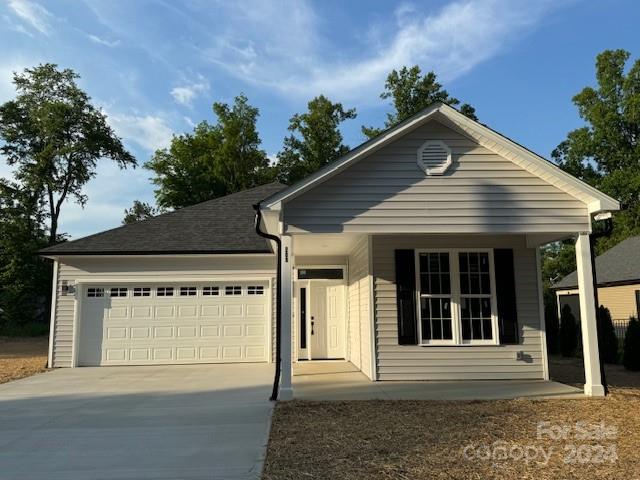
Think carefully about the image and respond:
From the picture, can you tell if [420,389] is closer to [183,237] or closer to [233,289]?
[233,289]

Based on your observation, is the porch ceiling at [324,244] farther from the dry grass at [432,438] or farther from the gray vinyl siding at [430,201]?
the dry grass at [432,438]

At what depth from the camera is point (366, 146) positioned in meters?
8.15

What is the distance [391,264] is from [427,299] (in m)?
0.95

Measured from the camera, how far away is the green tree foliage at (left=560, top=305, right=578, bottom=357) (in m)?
15.4

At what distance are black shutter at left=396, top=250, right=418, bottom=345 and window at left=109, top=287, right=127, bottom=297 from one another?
7450mm

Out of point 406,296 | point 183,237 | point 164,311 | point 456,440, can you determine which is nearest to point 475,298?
point 406,296

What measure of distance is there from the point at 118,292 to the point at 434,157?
29.3 ft

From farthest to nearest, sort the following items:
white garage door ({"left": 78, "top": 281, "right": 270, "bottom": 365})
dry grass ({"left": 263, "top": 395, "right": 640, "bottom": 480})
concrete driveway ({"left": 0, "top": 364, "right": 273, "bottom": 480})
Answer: white garage door ({"left": 78, "top": 281, "right": 270, "bottom": 365}) < concrete driveway ({"left": 0, "top": 364, "right": 273, "bottom": 480}) < dry grass ({"left": 263, "top": 395, "right": 640, "bottom": 480})

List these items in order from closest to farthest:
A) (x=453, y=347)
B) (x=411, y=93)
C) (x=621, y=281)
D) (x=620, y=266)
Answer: (x=453, y=347) → (x=621, y=281) → (x=620, y=266) → (x=411, y=93)

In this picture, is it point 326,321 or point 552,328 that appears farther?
point 552,328

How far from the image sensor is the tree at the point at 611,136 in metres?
31.0

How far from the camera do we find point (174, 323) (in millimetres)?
12789

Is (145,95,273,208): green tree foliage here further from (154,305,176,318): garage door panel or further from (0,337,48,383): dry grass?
(154,305,176,318): garage door panel

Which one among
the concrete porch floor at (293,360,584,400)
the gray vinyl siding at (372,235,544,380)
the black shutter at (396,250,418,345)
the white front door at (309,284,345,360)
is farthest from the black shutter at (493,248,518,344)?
the white front door at (309,284,345,360)
